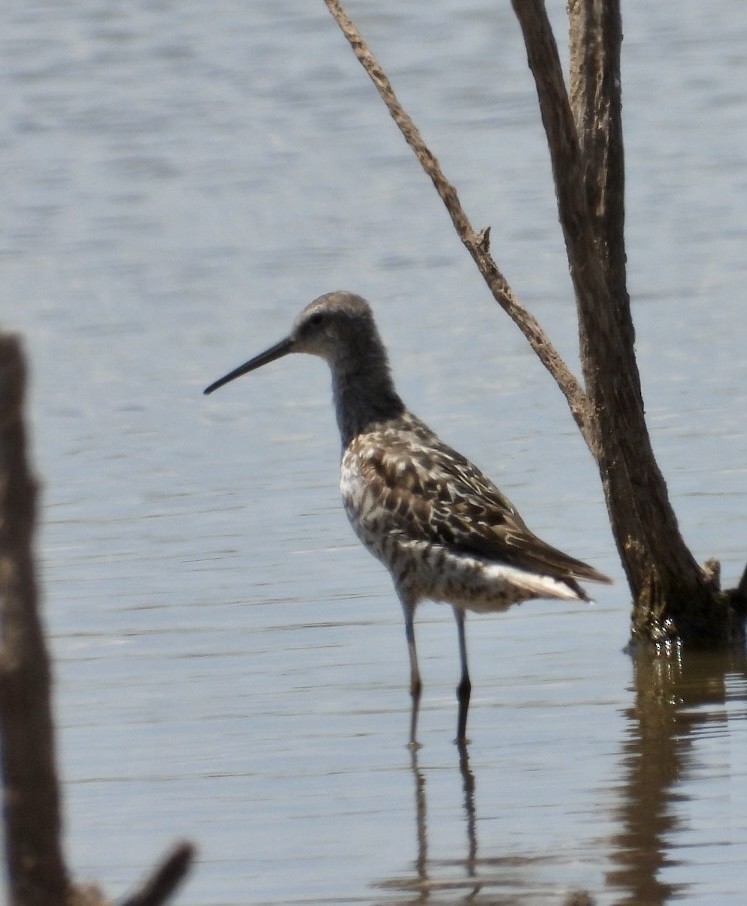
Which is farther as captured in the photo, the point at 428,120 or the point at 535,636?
the point at 428,120

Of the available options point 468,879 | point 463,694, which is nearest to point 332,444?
point 463,694

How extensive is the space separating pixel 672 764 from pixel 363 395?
2.07 metres

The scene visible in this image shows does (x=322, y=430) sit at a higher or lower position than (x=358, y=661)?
higher

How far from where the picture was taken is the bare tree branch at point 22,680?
183 cm

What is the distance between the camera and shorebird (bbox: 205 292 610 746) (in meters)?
6.15

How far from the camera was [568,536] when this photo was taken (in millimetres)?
8047

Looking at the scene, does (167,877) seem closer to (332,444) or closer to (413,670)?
(413,670)

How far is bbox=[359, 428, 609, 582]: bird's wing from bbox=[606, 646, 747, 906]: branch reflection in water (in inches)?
22.6

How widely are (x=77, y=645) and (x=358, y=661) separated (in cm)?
107

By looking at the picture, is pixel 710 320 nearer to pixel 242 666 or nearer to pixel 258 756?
pixel 242 666

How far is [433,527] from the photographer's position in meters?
6.38

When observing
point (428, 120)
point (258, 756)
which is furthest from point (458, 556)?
point (428, 120)

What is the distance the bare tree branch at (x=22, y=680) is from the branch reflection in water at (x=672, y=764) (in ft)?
9.66

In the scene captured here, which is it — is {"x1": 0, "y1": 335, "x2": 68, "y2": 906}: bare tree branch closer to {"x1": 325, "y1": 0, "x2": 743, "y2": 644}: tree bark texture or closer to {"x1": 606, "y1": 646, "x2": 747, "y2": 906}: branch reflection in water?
{"x1": 606, "y1": 646, "x2": 747, "y2": 906}: branch reflection in water
